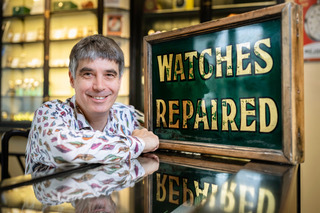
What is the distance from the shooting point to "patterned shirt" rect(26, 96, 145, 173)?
0.74 meters

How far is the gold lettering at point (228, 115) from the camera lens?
0.76m

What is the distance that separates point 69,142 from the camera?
0.75 meters

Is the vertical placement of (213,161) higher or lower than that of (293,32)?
lower

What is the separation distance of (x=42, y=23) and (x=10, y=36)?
531 mm

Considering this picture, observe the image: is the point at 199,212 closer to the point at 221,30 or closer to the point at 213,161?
the point at 213,161

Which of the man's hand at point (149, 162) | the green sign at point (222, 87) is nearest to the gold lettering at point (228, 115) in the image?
the green sign at point (222, 87)

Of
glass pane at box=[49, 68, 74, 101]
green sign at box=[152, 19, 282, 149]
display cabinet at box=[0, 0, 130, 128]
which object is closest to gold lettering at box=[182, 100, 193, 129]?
green sign at box=[152, 19, 282, 149]

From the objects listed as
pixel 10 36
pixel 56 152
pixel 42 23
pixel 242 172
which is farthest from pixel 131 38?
pixel 242 172

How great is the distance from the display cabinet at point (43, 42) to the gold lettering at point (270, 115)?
114 inches

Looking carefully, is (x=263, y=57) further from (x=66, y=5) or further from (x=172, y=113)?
(x=66, y=5)

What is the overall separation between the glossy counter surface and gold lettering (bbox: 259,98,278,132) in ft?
0.31

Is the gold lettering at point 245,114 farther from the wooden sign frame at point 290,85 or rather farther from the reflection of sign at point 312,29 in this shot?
the reflection of sign at point 312,29

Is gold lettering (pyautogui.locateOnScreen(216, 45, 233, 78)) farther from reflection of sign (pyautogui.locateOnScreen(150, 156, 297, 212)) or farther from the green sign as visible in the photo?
reflection of sign (pyautogui.locateOnScreen(150, 156, 297, 212))

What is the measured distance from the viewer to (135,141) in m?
0.83
